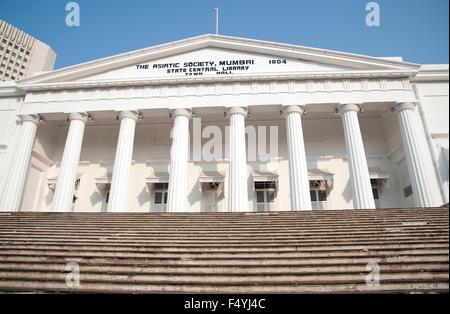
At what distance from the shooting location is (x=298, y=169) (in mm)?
13703

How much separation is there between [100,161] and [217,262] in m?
16.2

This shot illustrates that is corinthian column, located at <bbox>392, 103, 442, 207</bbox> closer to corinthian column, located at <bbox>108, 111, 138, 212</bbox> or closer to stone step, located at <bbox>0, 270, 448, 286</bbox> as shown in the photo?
stone step, located at <bbox>0, 270, 448, 286</bbox>

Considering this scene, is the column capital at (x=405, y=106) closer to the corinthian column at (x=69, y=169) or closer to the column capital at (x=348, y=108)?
the column capital at (x=348, y=108)

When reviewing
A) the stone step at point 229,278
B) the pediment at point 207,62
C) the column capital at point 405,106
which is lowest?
the stone step at point 229,278

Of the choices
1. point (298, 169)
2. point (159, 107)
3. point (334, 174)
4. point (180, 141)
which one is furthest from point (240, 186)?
point (334, 174)

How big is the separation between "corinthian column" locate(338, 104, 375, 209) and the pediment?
106 inches

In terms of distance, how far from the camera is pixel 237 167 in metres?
13.8

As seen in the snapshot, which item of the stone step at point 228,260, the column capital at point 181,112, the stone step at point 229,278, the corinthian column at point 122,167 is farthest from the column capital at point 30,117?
the stone step at point 229,278

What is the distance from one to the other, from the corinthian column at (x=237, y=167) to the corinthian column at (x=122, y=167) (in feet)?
18.3

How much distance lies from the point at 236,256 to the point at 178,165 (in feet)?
30.1

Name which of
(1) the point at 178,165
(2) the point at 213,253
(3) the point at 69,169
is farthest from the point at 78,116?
(2) the point at 213,253

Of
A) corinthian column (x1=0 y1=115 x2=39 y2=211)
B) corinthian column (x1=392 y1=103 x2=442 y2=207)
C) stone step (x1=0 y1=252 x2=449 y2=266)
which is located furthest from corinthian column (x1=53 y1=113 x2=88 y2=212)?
corinthian column (x1=392 y1=103 x2=442 y2=207)

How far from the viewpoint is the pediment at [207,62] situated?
15.5 m

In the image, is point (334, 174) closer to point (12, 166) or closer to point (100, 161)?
point (100, 161)
